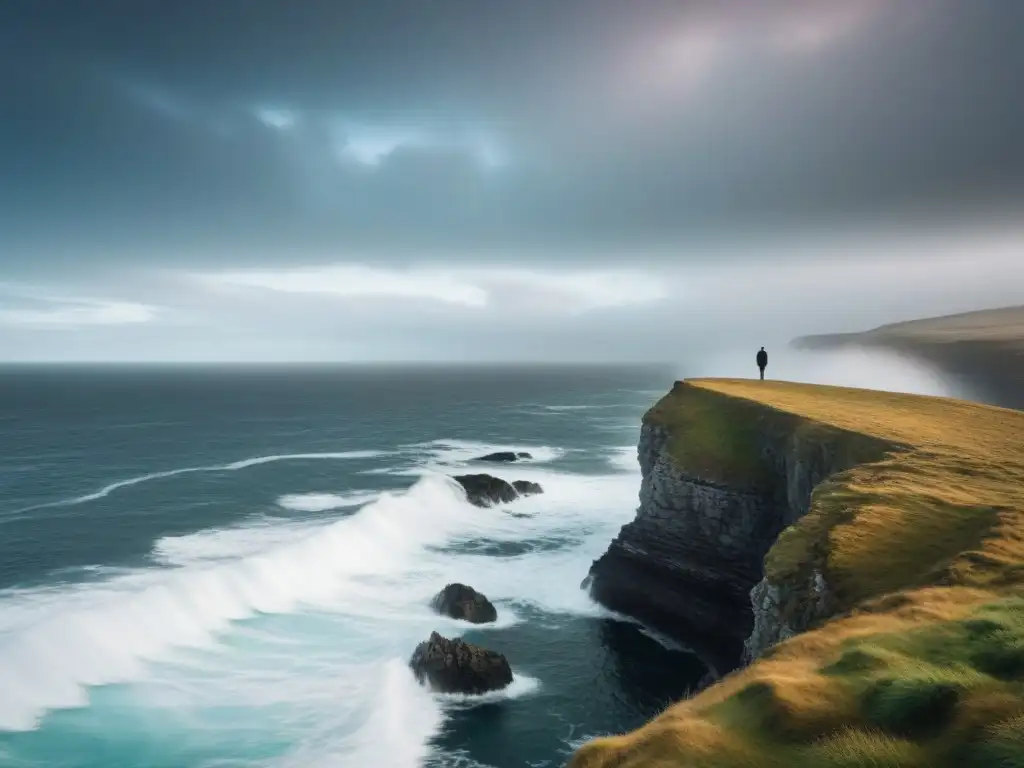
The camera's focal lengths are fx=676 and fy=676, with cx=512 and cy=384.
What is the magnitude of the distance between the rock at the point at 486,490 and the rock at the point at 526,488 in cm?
71

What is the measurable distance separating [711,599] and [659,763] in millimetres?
26201

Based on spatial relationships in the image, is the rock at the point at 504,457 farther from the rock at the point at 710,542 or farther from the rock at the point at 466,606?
the rock at the point at 466,606

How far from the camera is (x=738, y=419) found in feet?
130

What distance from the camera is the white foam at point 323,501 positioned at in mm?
59344

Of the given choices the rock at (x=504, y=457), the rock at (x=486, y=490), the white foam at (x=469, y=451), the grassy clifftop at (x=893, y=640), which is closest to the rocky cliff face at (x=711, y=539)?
the grassy clifftop at (x=893, y=640)

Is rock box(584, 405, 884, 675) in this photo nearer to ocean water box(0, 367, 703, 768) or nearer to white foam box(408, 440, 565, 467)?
ocean water box(0, 367, 703, 768)

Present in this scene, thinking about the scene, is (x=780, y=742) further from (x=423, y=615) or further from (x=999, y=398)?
(x=999, y=398)

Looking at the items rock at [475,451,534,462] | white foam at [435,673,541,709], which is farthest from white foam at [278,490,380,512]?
white foam at [435,673,541,709]

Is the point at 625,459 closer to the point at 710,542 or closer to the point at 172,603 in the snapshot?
the point at 710,542

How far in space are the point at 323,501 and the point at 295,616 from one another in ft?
83.6

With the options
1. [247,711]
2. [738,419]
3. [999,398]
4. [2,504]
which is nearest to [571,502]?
[738,419]

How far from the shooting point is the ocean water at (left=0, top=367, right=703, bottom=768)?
81.2 ft

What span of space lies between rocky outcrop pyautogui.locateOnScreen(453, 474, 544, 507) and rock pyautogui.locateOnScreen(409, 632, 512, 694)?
31.7 metres

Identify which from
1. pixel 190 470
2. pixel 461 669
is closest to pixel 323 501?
pixel 190 470
